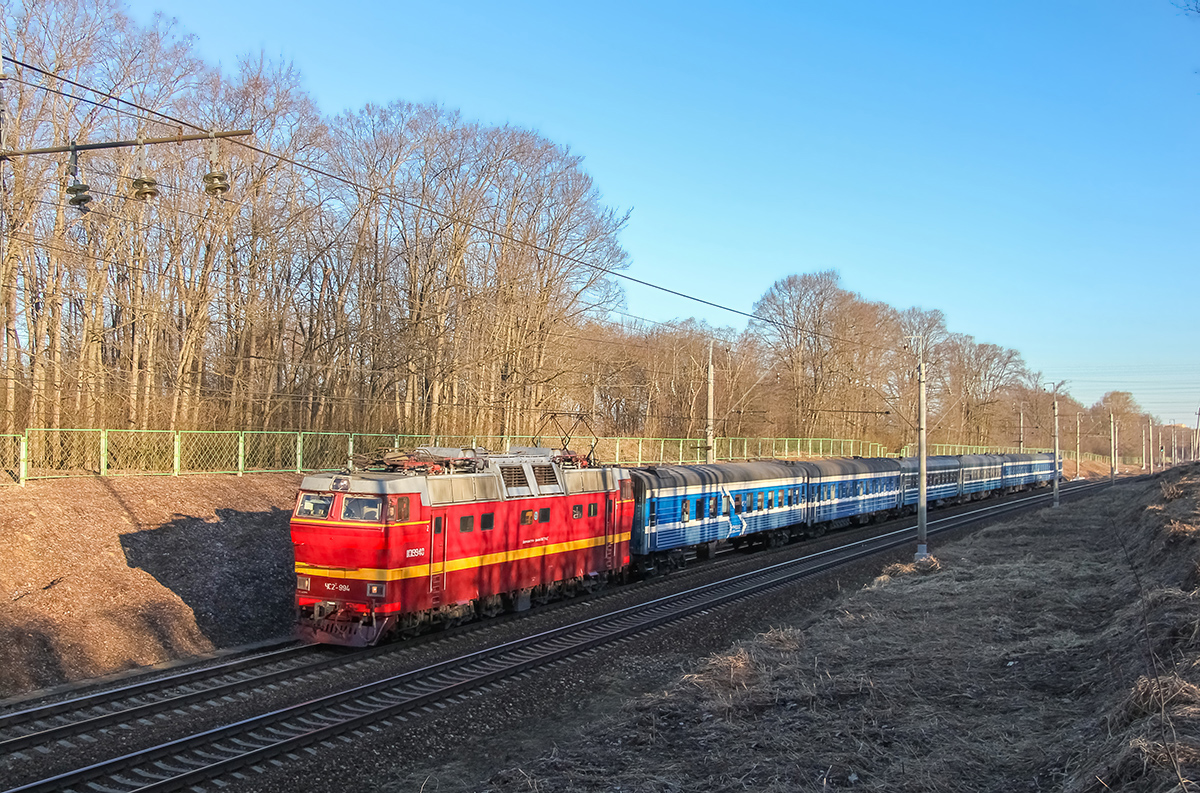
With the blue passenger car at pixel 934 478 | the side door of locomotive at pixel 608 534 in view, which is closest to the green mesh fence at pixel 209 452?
the side door of locomotive at pixel 608 534

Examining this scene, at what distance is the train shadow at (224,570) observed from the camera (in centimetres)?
1596

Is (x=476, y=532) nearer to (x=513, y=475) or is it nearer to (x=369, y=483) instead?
(x=513, y=475)

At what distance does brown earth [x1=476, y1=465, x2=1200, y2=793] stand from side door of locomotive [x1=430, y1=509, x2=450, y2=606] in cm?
509

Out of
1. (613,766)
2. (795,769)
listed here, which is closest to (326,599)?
(613,766)

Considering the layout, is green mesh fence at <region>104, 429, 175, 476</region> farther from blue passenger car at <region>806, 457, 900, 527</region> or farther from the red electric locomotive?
blue passenger car at <region>806, 457, 900, 527</region>

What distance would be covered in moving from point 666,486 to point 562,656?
991cm

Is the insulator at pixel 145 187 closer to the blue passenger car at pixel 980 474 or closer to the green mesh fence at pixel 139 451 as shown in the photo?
the green mesh fence at pixel 139 451

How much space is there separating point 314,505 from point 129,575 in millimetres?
4591

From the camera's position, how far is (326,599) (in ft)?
46.5

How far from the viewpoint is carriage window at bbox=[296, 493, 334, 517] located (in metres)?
14.5

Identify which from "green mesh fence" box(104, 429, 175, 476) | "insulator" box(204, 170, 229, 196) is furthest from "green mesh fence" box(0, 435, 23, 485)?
"insulator" box(204, 170, 229, 196)

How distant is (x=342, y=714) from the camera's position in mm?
11039

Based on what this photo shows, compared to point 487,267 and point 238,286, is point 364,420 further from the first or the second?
point 487,267

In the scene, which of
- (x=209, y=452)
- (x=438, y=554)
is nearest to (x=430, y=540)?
(x=438, y=554)
